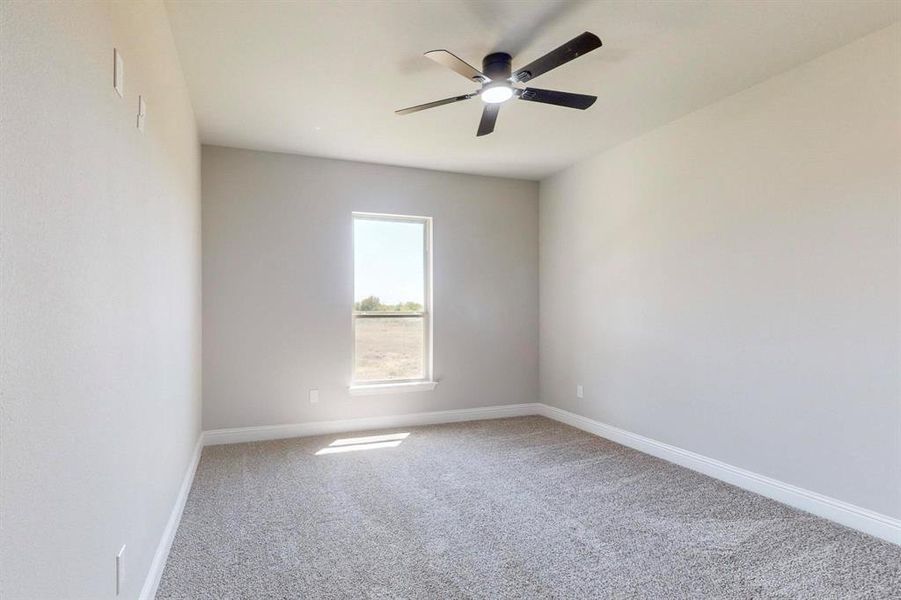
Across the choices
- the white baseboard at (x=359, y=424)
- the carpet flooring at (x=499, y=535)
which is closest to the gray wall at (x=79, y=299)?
the carpet flooring at (x=499, y=535)

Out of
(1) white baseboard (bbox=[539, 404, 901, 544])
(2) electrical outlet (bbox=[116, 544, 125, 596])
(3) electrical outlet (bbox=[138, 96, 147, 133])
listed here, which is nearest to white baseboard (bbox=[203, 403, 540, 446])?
(1) white baseboard (bbox=[539, 404, 901, 544])

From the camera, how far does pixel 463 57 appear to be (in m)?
2.81

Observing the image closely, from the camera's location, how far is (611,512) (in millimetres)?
2822

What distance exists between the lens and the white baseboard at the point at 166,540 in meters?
1.94

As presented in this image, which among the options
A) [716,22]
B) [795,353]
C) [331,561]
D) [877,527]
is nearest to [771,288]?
[795,353]

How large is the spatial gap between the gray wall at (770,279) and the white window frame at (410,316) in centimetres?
170

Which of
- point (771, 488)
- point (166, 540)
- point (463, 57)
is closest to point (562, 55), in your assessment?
point (463, 57)

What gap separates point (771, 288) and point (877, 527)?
1.38 m

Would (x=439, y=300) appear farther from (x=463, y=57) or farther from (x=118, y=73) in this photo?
(x=118, y=73)

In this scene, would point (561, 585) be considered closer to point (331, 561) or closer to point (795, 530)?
point (331, 561)

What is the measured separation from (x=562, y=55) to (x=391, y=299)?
313cm

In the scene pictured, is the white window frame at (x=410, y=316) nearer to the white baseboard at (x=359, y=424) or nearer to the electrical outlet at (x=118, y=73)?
the white baseboard at (x=359, y=424)

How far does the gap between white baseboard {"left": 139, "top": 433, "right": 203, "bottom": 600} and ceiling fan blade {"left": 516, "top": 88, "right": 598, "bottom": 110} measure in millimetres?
2916

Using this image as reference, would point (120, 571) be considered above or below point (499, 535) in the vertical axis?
above
